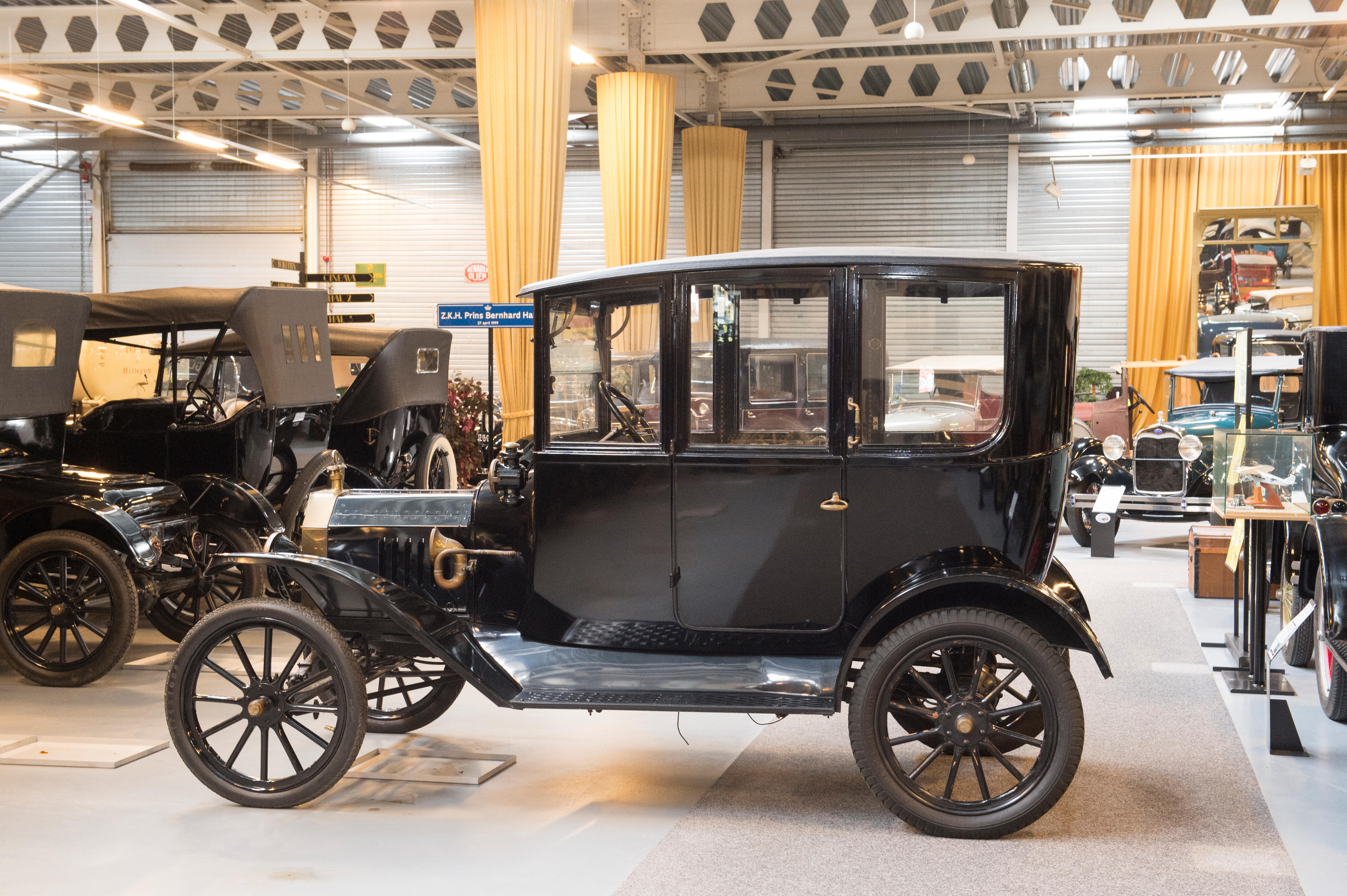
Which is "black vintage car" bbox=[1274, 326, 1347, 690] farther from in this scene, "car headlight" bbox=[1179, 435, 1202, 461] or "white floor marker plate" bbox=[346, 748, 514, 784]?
"white floor marker plate" bbox=[346, 748, 514, 784]

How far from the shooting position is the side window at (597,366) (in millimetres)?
3762

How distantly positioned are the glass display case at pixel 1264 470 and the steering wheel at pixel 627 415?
2.44 m

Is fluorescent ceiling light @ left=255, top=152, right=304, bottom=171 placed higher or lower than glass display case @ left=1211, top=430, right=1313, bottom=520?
higher

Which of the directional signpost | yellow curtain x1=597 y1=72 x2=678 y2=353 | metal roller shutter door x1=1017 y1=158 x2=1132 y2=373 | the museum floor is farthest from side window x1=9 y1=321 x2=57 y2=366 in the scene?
metal roller shutter door x1=1017 y1=158 x2=1132 y2=373

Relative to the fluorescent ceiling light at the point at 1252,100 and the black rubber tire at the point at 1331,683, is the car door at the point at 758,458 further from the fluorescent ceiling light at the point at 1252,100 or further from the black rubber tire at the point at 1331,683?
the fluorescent ceiling light at the point at 1252,100

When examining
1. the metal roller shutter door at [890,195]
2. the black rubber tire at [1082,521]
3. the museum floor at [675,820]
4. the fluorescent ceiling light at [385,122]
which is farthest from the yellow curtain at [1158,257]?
the museum floor at [675,820]

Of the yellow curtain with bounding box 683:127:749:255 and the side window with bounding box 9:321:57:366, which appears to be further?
the yellow curtain with bounding box 683:127:749:255

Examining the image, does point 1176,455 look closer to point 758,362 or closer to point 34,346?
point 758,362

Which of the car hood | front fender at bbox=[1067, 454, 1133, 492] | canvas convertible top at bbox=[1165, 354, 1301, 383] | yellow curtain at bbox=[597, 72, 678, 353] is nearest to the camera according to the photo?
the car hood

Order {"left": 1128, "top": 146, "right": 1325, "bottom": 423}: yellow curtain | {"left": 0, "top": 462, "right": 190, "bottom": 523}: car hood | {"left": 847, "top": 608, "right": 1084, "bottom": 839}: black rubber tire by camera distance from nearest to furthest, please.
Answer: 1. {"left": 847, "top": 608, "right": 1084, "bottom": 839}: black rubber tire
2. {"left": 0, "top": 462, "right": 190, "bottom": 523}: car hood
3. {"left": 1128, "top": 146, "right": 1325, "bottom": 423}: yellow curtain

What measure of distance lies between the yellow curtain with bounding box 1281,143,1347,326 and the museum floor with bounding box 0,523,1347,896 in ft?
43.6

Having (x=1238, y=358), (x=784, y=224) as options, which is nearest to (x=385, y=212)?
(x=784, y=224)

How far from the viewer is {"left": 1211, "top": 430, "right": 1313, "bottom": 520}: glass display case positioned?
4.65 metres

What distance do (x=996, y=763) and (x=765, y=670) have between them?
116cm
